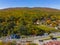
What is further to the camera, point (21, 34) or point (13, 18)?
point (13, 18)

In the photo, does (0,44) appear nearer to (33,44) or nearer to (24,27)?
(33,44)

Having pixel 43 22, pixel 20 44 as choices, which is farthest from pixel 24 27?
pixel 43 22

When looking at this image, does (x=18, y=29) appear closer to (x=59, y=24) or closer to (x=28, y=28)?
(x=28, y=28)

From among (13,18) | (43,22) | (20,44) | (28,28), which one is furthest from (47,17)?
(20,44)

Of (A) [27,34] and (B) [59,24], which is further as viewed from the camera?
(B) [59,24]

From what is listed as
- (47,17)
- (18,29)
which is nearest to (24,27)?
(18,29)

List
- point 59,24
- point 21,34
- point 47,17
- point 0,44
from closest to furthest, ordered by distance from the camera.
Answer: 1. point 0,44
2. point 21,34
3. point 59,24
4. point 47,17

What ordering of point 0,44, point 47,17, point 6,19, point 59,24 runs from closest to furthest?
1. point 0,44
2. point 6,19
3. point 59,24
4. point 47,17

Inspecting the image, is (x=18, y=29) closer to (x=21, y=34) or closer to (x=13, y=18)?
(x=21, y=34)

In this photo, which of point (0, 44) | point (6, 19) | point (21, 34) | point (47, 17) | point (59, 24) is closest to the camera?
point (0, 44)
